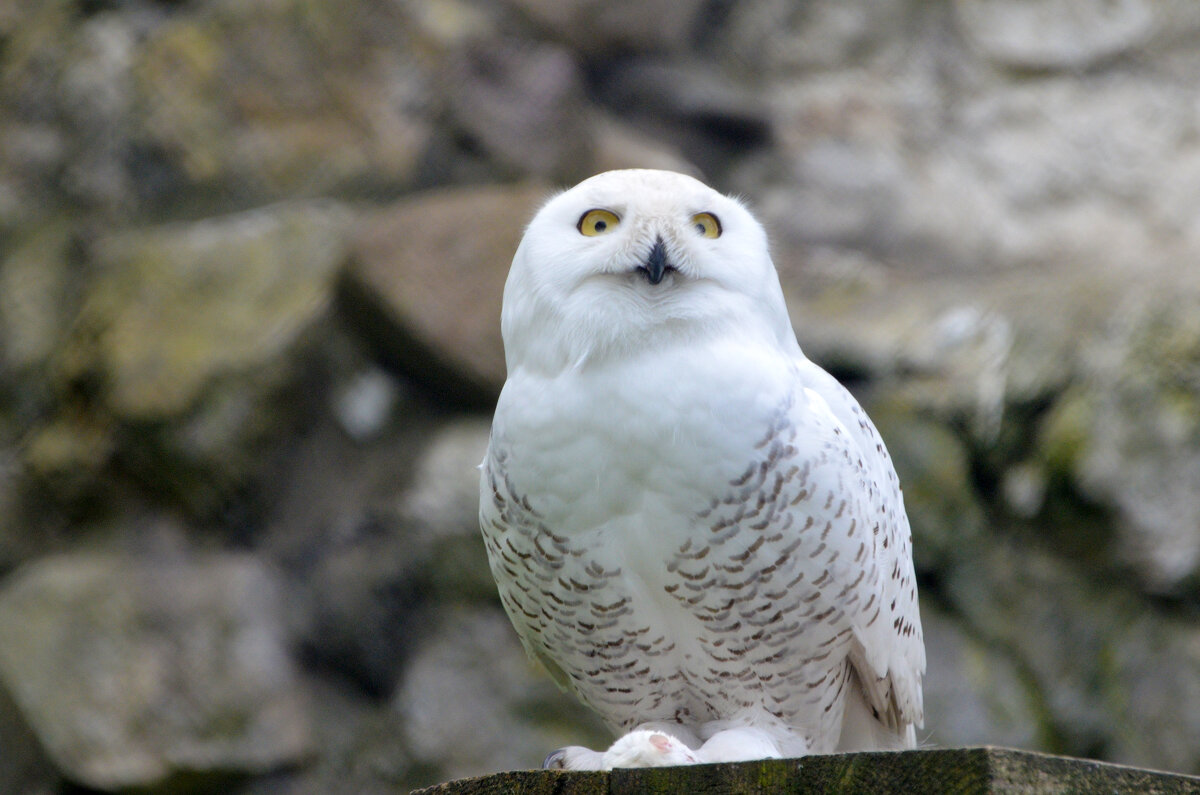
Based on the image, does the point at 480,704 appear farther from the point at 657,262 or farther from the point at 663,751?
the point at 657,262

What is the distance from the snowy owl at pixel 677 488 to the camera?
145 centimetres

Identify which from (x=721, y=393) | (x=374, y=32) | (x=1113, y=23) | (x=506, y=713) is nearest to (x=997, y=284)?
(x=1113, y=23)

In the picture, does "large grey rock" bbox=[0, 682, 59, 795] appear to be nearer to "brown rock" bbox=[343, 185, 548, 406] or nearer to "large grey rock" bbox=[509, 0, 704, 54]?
"brown rock" bbox=[343, 185, 548, 406]

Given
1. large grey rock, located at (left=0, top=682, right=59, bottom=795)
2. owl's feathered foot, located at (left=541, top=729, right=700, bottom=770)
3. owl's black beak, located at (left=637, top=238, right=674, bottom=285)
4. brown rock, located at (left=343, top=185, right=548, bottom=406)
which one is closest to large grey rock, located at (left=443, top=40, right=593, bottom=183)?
brown rock, located at (left=343, top=185, right=548, bottom=406)

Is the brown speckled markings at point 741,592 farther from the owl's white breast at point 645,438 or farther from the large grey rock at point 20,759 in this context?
the large grey rock at point 20,759

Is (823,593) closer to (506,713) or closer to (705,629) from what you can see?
(705,629)

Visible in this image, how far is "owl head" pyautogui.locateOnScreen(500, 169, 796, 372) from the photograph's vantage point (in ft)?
4.93

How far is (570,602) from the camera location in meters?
1.54

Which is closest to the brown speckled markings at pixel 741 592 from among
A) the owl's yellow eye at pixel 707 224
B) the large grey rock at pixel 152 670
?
the owl's yellow eye at pixel 707 224

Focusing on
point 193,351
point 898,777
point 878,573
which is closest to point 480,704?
point 193,351

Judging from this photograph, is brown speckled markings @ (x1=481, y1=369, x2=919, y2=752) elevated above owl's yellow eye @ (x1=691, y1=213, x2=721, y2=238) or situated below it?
below

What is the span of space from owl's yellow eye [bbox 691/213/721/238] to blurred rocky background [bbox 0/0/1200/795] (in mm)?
1897

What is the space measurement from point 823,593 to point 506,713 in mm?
1971

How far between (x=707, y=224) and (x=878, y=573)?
21.0 inches
